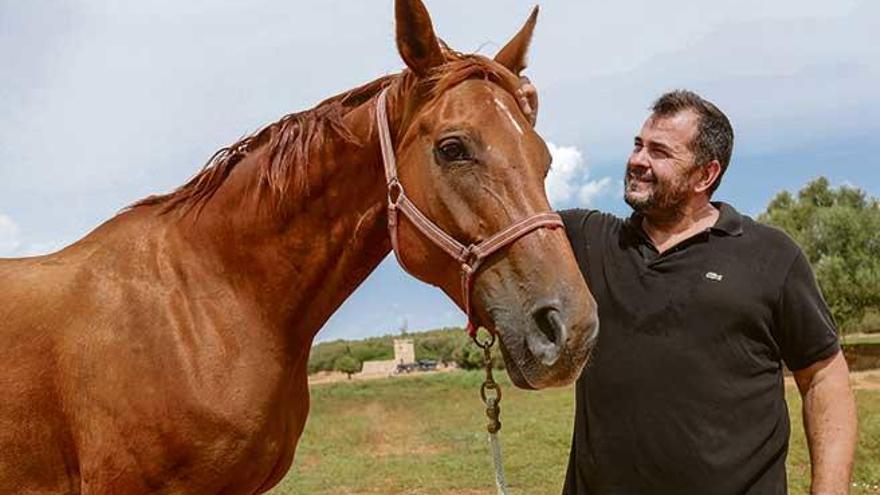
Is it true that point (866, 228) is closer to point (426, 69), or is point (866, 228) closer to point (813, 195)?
point (813, 195)

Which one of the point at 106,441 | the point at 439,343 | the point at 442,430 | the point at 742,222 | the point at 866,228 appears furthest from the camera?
the point at 439,343

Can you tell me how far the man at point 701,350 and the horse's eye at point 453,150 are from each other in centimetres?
43

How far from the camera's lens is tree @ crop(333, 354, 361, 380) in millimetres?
65250

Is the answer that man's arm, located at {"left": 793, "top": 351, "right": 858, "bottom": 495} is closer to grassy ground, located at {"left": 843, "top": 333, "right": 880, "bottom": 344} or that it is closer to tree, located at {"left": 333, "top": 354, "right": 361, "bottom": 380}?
grassy ground, located at {"left": 843, "top": 333, "right": 880, "bottom": 344}

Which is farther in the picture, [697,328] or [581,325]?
[697,328]

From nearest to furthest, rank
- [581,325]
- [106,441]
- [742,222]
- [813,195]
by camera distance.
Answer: [581,325], [106,441], [742,222], [813,195]

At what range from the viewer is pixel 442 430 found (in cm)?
2286

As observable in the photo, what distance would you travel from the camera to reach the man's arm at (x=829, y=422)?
3.08 meters

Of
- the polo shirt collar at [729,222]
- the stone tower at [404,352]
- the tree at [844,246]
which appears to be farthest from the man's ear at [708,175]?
the stone tower at [404,352]

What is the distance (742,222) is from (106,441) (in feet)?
8.58

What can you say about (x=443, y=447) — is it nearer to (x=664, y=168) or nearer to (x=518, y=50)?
(x=518, y=50)

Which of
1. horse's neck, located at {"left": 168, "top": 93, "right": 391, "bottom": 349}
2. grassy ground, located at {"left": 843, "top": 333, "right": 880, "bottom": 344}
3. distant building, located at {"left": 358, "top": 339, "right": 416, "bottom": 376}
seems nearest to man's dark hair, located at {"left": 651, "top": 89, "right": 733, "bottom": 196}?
horse's neck, located at {"left": 168, "top": 93, "right": 391, "bottom": 349}

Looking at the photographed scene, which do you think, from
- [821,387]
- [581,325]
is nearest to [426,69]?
[581,325]

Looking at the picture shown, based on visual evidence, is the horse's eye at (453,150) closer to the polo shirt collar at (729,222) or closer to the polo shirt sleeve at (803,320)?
the polo shirt collar at (729,222)
